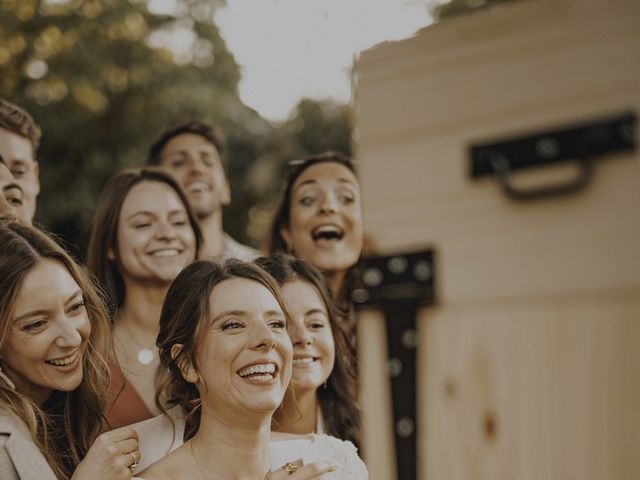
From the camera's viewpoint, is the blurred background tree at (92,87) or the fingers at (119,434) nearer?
the fingers at (119,434)

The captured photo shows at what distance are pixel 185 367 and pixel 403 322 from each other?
1307 mm

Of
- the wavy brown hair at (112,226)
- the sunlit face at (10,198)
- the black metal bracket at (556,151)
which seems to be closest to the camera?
the black metal bracket at (556,151)

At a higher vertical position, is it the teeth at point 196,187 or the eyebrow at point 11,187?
the teeth at point 196,187

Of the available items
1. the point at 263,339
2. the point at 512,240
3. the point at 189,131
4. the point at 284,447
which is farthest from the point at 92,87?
the point at 512,240

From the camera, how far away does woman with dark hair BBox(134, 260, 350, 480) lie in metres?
2.36

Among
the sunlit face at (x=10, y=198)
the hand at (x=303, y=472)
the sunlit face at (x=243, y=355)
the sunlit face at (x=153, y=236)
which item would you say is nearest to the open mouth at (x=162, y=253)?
the sunlit face at (x=153, y=236)

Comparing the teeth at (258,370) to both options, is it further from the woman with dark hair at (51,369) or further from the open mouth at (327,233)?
the open mouth at (327,233)

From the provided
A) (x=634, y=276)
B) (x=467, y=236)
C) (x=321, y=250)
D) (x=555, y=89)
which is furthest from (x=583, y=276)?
(x=321, y=250)

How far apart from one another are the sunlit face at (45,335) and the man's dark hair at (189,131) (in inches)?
88.9

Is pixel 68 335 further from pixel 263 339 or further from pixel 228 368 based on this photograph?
pixel 263 339

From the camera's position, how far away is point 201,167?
4598 millimetres

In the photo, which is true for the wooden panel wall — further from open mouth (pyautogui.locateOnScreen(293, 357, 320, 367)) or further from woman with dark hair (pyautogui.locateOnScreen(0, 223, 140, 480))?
open mouth (pyautogui.locateOnScreen(293, 357, 320, 367))

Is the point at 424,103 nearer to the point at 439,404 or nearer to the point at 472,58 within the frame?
the point at 472,58

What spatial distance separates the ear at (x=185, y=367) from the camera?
2.50 metres
